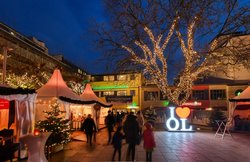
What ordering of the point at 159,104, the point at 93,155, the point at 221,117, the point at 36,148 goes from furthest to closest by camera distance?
the point at 159,104, the point at 221,117, the point at 93,155, the point at 36,148

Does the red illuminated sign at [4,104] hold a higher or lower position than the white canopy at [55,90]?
lower

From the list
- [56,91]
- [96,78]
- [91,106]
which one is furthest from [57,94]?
[96,78]

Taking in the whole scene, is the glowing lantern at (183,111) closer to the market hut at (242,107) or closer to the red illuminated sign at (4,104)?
the market hut at (242,107)

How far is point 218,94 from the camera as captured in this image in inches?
1619

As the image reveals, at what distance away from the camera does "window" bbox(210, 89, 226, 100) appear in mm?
40656

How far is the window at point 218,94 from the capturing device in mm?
40656

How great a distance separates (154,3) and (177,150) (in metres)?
9.47

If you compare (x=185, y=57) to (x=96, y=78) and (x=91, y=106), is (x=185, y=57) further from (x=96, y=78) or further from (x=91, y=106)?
(x=96, y=78)

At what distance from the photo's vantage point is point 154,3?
16266 millimetres

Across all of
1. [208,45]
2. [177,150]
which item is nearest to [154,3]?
[208,45]

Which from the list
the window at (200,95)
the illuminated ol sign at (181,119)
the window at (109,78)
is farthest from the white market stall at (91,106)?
the window at (109,78)

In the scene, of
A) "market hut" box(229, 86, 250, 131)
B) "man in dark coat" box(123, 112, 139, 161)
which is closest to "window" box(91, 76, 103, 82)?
"market hut" box(229, 86, 250, 131)

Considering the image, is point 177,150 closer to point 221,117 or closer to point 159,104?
point 221,117

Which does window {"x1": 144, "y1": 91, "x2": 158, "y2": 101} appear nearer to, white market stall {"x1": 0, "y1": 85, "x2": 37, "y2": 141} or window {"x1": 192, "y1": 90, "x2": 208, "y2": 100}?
window {"x1": 192, "y1": 90, "x2": 208, "y2": 100}
